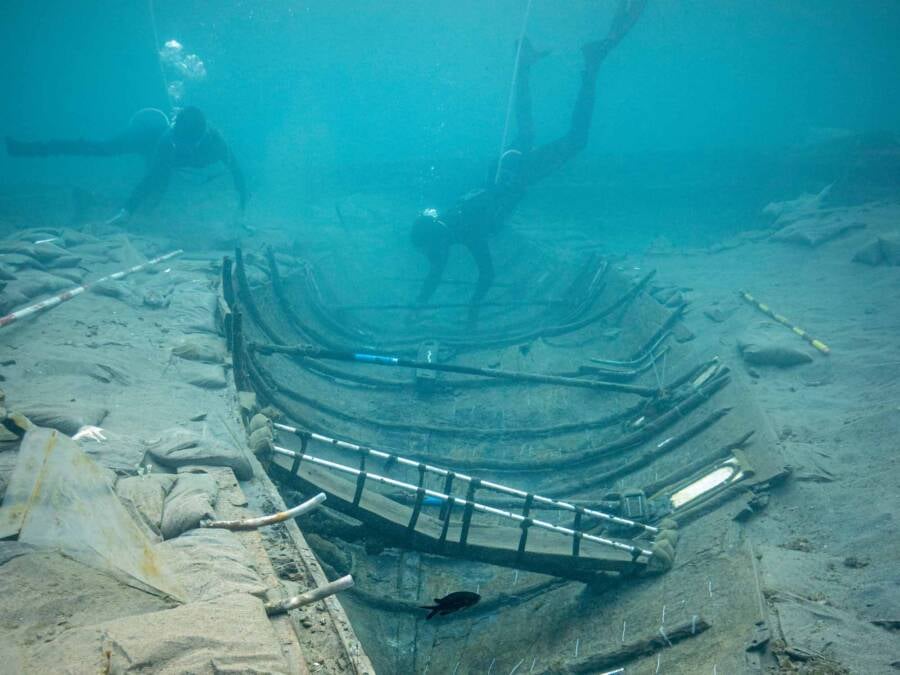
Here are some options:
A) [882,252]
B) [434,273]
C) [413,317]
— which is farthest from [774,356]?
[413,317]

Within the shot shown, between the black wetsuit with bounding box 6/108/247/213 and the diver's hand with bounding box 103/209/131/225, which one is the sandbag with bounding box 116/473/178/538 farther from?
the black wetsuit with bounding box 6/108/247/213

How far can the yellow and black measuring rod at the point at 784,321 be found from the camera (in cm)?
686

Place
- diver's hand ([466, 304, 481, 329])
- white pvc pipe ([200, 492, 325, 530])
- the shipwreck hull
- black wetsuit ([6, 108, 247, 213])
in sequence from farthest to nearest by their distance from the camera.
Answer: black wetsuit ([6, 108, 247, 213])
diver's hand ([466, 304, 481, 329])
the shipwreck hull
white pvc pipe ([200, 492, 325, 530])

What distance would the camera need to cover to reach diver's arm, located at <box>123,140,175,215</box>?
1466 cm

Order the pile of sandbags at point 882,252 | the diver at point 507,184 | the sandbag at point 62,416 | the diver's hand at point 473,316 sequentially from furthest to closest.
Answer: the diver at point 507,184, the diver's hand at point 473,316, the pile of sandbags at point 882,252, the sandbag at point 62,416

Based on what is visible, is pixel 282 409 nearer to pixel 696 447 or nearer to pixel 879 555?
pixel 696 447

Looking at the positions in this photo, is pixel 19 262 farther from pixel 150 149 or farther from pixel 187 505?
pixel 150 149

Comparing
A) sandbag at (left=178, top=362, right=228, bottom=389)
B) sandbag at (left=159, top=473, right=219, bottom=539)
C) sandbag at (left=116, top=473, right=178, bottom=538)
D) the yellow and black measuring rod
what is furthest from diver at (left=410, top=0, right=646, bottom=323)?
sandbag at (left=116, top=473, right=178, bottom=538)

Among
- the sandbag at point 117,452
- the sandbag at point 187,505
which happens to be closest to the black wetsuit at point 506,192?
the sandbag at point 117,452

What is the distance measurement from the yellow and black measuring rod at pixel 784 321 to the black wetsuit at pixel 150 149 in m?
15.6

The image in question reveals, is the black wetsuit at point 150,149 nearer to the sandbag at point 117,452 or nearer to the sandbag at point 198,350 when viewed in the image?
the sandbag at point 198,350

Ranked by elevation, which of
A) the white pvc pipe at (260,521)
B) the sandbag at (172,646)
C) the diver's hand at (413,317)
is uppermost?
the diver's hand at (413,317)

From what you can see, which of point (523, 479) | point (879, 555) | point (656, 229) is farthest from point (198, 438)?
point (656, 229)

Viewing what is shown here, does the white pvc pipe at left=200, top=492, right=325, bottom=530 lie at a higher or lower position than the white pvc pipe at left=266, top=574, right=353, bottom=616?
higher
